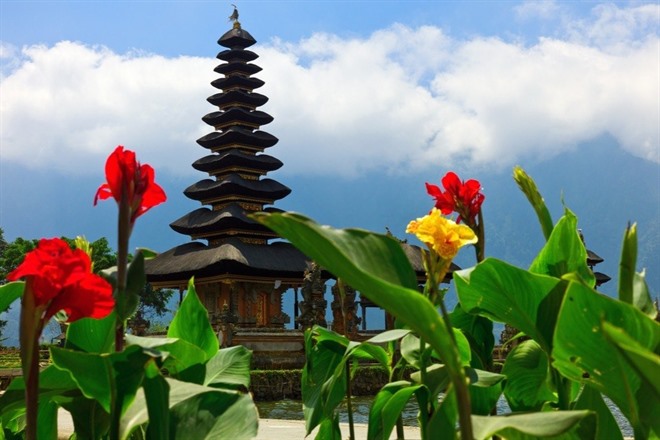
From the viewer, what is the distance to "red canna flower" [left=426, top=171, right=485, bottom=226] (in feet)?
5.18

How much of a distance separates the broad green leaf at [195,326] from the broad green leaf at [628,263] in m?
0.91

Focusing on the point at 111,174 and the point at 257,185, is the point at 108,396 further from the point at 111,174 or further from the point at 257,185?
the point at 257,185

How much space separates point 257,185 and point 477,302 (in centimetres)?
2451

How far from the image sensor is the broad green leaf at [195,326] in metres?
1.70

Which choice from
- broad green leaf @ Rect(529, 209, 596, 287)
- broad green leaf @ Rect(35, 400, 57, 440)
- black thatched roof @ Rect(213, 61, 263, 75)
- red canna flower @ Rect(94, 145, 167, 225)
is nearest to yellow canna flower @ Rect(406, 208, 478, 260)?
broad green leaf @ Rect(529, 209, 596, 287)

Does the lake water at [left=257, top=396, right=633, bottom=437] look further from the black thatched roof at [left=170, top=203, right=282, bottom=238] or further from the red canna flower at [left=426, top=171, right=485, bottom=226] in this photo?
the red canna flower at [left=426, top=171, right=485, bottom=226]

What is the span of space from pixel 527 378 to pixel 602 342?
21.6 inches

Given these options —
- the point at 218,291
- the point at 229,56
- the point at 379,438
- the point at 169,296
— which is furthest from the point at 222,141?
the point at 379,438

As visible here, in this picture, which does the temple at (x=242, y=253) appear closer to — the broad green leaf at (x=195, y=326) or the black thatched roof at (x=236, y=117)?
the black thatched roof at (x=236, y=117)

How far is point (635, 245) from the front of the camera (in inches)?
45.8

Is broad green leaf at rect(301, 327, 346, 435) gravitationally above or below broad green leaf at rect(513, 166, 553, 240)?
below

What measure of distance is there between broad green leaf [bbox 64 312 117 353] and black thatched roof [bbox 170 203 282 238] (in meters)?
22.0

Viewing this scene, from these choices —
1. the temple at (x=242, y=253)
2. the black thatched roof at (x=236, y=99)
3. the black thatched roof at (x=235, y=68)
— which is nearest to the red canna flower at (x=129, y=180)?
the temple at (x=242, y=253)

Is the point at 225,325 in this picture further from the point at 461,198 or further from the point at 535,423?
the point at 535,423
